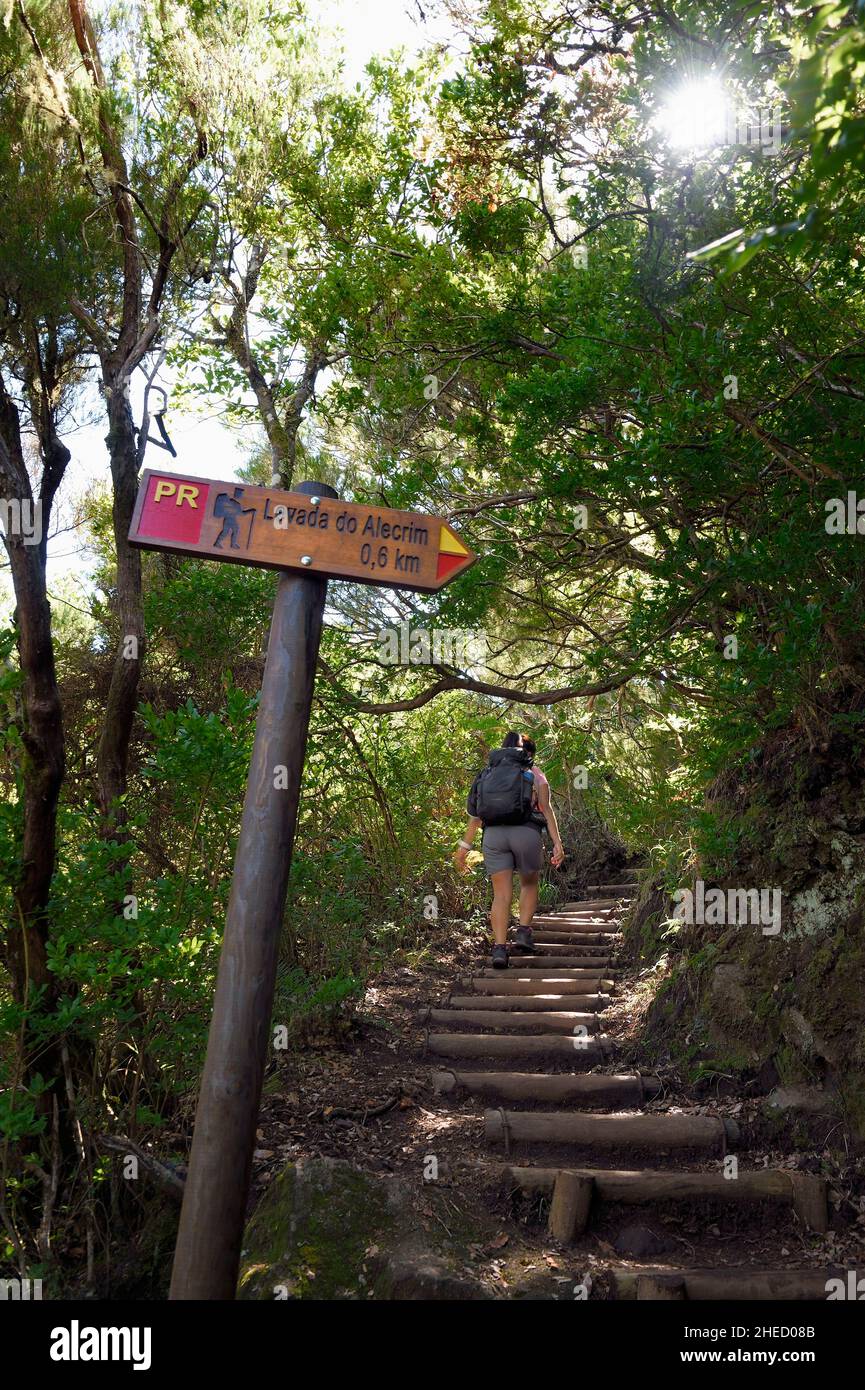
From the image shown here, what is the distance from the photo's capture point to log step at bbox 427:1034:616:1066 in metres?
5.25

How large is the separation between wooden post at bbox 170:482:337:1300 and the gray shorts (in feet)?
13.2

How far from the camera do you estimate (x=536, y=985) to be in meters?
6.49

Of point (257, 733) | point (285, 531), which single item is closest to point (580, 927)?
point (257, 733)

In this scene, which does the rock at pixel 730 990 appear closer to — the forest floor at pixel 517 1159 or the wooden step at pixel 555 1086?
the forest floor at pixel 517 1159

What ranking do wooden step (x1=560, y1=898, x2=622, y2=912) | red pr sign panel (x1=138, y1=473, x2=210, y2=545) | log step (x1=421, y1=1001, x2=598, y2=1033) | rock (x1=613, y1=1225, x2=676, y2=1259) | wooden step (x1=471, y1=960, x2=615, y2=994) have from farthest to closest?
wooden step (x1=560, y1=898, x2=622, y2=912) < wooden step (x1=471, y1=960, x2=615, y2=994) < log step (x1=421, y1=1001, x2=598, y2=1033) < rock (x1=613, y1=1225, x2=676, y2=1259) < red pr sign panel (x1=138, y1=473, x2=210, y2=545)

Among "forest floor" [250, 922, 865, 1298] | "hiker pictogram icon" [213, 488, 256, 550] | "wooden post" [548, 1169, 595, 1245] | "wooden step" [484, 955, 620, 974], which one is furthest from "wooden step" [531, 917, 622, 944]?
"hiker pictogram icon" [213, 488, 256, 550]

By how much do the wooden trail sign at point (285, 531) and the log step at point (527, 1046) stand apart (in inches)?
127

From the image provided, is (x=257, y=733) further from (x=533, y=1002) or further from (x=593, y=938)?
(x=593, y=938)

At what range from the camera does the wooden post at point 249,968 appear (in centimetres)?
255

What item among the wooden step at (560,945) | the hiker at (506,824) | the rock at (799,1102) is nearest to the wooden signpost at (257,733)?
the rock at (799,1102)

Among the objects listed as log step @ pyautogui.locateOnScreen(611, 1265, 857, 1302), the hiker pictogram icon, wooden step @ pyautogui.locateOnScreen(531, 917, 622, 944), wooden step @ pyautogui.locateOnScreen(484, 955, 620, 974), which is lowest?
log step @ pyautogui.locateOnScreen(611, 1265, 857, 1302)

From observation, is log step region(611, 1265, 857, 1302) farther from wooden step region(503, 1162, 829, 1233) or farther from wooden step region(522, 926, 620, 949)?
wooden step region(522, 926, 620, 949)

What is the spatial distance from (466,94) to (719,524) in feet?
10.0

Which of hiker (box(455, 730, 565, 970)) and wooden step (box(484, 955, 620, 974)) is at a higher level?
hiker (box(455, 730, 565, 970))
